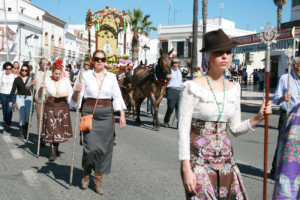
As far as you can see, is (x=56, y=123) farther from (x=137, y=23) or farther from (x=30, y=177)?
(x=137, y=23)

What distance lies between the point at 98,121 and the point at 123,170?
151cm

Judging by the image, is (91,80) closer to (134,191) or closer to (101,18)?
(134,191)

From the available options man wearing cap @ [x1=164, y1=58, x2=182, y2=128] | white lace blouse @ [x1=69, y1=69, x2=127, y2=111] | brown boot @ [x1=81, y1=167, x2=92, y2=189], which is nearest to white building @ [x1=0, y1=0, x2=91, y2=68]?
man wearing cap @ [x1=164, y1=58, x2=182, y2=128]

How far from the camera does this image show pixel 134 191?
229 inches

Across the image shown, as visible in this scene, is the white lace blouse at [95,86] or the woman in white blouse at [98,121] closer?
the woman in white blouse at [98,121]

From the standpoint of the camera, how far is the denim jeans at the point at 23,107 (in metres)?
10.6

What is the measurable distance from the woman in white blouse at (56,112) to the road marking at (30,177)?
0.96 meters

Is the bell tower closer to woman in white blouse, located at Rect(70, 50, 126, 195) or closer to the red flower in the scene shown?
the red flower

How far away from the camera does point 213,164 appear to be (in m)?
3.12

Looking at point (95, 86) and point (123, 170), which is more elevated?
point (95, 86)

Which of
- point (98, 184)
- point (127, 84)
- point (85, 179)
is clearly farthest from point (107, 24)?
point (98, 184)

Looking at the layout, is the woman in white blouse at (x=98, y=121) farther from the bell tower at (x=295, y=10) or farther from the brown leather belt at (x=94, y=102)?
the bell tower at (x=295, y=10)

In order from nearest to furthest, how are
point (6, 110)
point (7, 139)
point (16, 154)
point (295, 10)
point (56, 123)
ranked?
point (56, 123), point (16, 154), point (7, 139), point (6, 110), point (295, 10)

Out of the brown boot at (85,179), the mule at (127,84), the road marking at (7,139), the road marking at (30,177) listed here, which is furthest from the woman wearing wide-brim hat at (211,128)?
the mule at (127,84)
